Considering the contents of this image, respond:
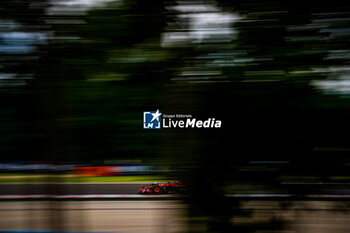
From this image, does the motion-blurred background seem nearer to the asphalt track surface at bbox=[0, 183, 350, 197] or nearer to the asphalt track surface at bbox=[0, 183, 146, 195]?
the asphalt track surface at bbox=[0, 183, 350, 197]

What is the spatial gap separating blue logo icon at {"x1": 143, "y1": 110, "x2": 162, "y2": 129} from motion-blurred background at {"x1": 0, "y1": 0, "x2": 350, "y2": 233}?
0.15 ft

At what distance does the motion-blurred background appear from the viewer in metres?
1.60

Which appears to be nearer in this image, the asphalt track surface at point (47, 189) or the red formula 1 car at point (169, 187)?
the red formula 1 car at point (169, 187)

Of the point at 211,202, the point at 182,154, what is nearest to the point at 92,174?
the point at 182,154

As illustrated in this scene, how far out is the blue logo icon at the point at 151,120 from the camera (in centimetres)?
170

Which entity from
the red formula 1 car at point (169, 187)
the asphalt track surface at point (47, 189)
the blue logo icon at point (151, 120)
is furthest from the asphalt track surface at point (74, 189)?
the blue logo icon at point (151, 120)

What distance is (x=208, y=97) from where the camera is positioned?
167 centimetres

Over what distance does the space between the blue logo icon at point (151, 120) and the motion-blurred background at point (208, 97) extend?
46 mm

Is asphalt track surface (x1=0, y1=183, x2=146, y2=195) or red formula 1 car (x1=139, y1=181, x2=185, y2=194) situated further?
asphalt track surface (x1=0, y1=183, x2=146, y2=195)
